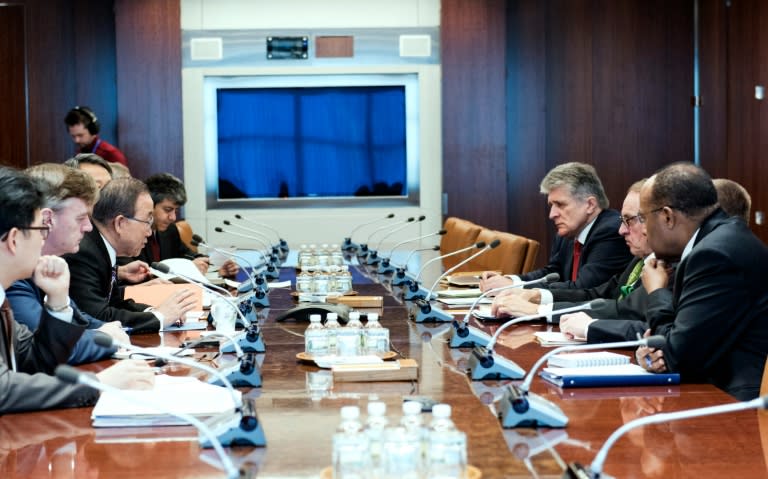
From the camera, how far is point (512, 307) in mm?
4129

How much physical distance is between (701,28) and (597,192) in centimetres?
398

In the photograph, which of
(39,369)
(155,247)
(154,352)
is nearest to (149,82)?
(155,247)

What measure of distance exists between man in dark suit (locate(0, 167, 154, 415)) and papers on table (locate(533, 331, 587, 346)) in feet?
4.35

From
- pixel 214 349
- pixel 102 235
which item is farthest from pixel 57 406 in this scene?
pixel 102 235

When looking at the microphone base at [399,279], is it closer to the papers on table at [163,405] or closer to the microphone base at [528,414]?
the papers on table at [163,405]

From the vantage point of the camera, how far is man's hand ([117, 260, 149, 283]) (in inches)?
210

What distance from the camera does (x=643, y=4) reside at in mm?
9078

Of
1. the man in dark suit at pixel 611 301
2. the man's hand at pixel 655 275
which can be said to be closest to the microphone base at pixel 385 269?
the man in dark suit at pixel 611 301

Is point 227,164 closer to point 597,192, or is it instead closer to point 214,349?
point 597,192

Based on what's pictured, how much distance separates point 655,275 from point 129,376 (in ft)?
6.05

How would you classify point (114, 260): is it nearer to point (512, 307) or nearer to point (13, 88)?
point (512, 307)

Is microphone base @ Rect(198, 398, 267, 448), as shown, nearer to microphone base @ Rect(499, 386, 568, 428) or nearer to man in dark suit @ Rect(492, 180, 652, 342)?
microphone base @ Rect(499, 386, 568, 428)

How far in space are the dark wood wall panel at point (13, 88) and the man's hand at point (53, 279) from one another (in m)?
5.93

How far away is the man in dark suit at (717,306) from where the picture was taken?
305 centimetres
